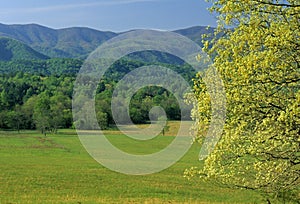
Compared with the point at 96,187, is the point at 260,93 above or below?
above

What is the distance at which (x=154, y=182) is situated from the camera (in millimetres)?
40906

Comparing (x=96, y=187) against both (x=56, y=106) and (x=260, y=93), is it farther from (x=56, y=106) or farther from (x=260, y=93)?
(x=56, y=106)

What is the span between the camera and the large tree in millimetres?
12359

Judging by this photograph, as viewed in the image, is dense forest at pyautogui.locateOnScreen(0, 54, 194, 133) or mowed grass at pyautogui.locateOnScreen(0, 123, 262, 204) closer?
mowed grass at pyautogui.locateOnScreen(0, 123, 262, 204)

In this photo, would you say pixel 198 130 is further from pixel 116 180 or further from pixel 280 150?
pixel 116 180

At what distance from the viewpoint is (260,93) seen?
42.0 ft

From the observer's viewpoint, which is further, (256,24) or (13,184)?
(13,184)

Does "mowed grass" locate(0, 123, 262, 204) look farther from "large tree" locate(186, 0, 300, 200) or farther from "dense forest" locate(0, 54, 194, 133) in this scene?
"dense forest" locate(0, 54, 194, 133)

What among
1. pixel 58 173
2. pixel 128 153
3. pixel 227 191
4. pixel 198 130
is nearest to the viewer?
pixel 198 130

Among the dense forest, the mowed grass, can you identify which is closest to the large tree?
the mowed grass

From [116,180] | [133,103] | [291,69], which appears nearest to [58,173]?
[116,180]

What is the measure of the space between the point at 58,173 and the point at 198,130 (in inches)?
1341

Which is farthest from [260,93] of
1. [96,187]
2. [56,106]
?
[56,106]

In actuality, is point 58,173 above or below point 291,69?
below
